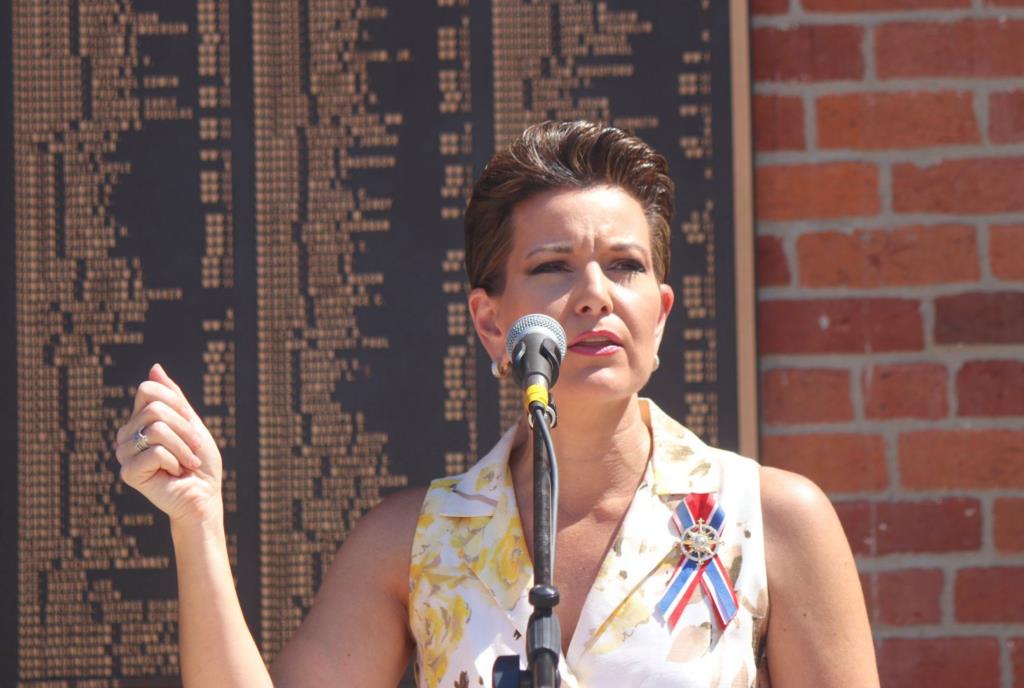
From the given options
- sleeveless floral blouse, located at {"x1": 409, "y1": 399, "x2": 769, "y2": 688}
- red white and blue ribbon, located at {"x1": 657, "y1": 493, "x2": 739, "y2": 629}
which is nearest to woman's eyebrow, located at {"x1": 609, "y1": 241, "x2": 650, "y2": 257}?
sleeveless floral blouse, located at {"x1": 409, "y1": 399, "x2": 769, "y2": 688}

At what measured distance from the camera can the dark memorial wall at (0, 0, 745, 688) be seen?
2795mm

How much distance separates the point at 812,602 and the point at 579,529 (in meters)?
0.41

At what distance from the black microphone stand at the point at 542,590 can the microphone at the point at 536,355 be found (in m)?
0.02

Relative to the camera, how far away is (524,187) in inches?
90.7

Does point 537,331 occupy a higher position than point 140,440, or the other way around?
point 537,331

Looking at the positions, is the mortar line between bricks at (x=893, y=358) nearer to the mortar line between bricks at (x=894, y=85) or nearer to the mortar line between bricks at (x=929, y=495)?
the mortar line between bricks at (x=929, y=495)

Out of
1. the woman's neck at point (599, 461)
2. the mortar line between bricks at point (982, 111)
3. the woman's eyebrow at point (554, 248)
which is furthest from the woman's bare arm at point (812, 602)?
the mortar line between bricks at point (982, 111)

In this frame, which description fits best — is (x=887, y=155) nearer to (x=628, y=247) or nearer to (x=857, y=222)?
(x=857, y=222)

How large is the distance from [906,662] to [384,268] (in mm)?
1393

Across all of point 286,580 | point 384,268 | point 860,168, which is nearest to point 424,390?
point 384,268

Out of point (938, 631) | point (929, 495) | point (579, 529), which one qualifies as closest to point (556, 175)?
point (579, 529)

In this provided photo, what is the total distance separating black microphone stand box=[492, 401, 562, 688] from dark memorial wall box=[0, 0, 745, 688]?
4.23ft

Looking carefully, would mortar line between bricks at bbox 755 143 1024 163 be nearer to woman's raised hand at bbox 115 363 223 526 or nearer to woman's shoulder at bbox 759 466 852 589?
woman's shoulder at bbox 759 466 852 589

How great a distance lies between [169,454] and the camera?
1.95m
